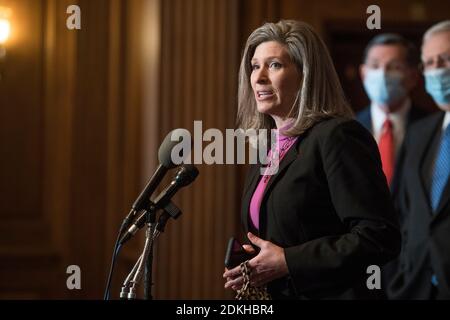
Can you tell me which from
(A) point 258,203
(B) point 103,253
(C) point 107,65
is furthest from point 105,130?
(A) point 258,203

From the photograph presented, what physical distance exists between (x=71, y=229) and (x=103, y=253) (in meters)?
0.26

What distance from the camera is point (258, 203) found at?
205 centimetres

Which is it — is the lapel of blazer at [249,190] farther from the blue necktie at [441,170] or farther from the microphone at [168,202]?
the blue necktie at [441,170]

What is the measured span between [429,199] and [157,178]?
1973 millimetres

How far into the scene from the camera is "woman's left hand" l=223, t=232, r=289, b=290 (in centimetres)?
190

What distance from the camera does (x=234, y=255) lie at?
193 centimetres

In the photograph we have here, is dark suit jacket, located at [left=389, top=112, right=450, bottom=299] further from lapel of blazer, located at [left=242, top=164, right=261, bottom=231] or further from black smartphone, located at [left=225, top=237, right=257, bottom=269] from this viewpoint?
black smartphone, located at [left=225, top=237, right=257, bottom=269]

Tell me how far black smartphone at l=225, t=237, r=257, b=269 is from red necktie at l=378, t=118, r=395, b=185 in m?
2.35

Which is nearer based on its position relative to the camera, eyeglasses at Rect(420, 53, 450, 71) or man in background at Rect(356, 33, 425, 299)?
eyeglasses at Rect(420, 53, 450, 71)

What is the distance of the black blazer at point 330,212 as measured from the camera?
72.7 inches

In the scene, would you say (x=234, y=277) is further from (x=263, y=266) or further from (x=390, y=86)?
(x=390, y=86)

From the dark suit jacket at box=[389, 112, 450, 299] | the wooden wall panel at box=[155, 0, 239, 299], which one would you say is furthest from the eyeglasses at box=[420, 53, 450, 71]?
the wooden wall panel at box=[155, 0, 239, 299]

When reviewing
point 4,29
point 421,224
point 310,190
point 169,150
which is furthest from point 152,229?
point 4,29

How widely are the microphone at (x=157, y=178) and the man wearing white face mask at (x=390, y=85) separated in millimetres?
2611
